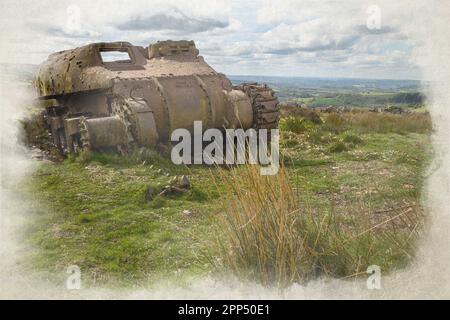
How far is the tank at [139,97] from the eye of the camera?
947 cm

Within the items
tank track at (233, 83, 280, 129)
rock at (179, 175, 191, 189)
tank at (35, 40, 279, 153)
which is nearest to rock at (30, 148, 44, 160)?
tank at (35, 40, 279, 153)

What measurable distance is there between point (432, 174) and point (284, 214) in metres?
1.52

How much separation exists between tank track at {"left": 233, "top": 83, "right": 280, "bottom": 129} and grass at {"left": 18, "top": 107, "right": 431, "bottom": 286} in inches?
29.0

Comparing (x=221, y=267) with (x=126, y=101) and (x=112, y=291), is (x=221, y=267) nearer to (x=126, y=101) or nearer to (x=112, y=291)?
(x=112, y=291)

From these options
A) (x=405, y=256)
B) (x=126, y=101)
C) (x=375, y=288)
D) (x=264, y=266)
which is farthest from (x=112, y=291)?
(x=126, y=101)

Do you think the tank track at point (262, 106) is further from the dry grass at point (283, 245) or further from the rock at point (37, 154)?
the dry grass at point (283, 245)

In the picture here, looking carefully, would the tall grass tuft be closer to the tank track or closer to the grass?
Result: the grass

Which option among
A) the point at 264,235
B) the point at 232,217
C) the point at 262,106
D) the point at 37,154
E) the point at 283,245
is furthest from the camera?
Result: the point at 262,106

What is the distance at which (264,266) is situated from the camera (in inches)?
143

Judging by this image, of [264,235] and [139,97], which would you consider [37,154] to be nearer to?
[139,97]

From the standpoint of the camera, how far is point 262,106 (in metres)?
11.2

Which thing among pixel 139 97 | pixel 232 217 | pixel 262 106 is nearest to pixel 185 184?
pixel 139 97

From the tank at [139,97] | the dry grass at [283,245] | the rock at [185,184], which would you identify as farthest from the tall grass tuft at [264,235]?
the tank at [139,97]

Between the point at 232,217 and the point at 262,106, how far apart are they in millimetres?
7429
